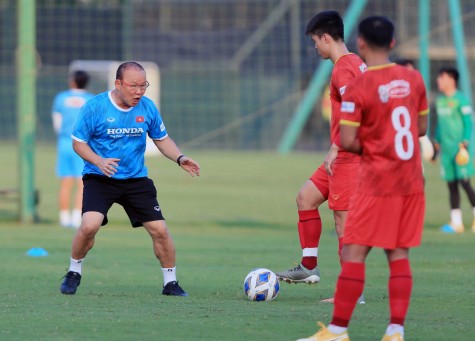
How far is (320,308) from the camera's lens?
8.00 metres

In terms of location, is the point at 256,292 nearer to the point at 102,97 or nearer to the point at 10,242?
the point at 102,97

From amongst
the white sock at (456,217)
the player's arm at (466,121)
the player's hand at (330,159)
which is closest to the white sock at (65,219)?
the white sock at (456,217)

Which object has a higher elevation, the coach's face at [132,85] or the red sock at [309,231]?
the coach's face at [132,85]

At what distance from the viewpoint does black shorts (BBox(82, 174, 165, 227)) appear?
8703 millimetres

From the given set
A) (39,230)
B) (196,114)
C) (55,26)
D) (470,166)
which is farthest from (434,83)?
(39,230)

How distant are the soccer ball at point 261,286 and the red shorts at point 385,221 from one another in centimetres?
217

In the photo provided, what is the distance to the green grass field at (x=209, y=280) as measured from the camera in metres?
6.95

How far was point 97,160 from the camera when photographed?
8383 millimetres

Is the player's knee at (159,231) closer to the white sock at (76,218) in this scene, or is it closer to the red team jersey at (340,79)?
the red team jersey at (340,79)

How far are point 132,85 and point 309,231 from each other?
6.34 feet

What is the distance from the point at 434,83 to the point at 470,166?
65.6 feet

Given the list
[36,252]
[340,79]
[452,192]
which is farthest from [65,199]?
[340,79]

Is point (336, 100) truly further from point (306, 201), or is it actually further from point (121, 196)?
point (121, 196)

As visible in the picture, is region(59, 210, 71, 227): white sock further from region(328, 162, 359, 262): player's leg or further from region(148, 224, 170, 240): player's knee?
region(328, 162, 359, 262): player's leg
